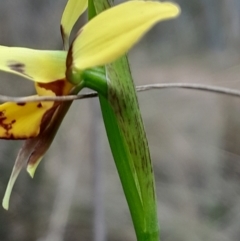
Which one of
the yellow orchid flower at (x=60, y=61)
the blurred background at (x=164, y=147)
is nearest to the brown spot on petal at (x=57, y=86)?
the yellow orchid flower at (x=60, y=61)

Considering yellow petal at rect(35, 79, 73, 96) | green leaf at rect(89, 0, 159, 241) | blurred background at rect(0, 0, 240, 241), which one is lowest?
blurred background at rect(0, 0, 240, 241)

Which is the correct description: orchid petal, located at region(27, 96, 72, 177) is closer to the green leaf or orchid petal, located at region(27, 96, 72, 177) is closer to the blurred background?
the green leaf

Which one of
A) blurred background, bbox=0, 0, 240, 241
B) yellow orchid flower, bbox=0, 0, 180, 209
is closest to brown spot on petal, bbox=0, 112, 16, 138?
yellow orchid flower, bbox=0, 0, 180, 209

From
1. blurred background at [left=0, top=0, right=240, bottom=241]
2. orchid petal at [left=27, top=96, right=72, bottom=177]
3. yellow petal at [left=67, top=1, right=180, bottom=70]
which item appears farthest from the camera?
blurred background at [left=0, top=0, right=240, bottom=241]

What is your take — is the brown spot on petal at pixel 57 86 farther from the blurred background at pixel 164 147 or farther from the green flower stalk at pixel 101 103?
the blurred background at pixel 164 147

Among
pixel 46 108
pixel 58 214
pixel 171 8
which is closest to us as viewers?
pixel 171 8

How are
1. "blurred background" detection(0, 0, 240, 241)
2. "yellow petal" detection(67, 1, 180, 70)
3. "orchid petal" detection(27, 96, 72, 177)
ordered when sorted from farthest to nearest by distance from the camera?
"blurred background" detection(0, 0, 240, 241)
"orchid petal" detection(27, 96, 72, 177)
"yellow petal" detection(67, 1, 180, 70)

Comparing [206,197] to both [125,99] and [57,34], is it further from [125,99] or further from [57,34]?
[125,99]

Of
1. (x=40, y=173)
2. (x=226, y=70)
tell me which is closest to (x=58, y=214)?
(x=40, y=173)
